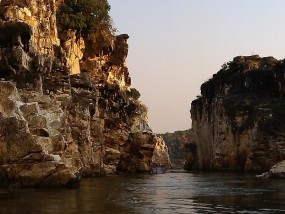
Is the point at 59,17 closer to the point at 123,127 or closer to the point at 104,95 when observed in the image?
the point at 104,95

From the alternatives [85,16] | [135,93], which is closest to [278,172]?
[85,16]

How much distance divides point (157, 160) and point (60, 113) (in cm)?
9523

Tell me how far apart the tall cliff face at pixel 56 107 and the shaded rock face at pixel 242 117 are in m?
13.8

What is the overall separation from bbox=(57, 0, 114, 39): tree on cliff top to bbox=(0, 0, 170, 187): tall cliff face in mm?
1437

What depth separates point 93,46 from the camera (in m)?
75.0

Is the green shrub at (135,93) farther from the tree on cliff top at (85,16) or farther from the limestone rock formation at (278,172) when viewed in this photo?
the limestone rock formation at (278,172)

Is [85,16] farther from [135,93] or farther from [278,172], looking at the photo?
[135,93]

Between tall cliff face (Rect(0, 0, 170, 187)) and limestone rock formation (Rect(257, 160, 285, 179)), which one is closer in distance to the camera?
tall cliff face (Rect(0, 0, 170, 187))

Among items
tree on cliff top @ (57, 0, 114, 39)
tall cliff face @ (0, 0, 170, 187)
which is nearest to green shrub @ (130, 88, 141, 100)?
tall cliff face @ (0, 0, 170, 187)

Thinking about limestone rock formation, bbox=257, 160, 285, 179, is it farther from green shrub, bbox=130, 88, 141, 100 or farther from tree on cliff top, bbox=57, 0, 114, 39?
green shrub, bbox=130, 88, 141, 100

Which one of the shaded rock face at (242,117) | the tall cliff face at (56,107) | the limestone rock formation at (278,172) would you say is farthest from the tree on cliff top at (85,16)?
the limestone rock formation at (278,172)

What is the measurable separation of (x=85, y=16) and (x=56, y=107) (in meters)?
38.5

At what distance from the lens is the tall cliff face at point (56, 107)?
25516 millimetres

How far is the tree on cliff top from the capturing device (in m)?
68.1
